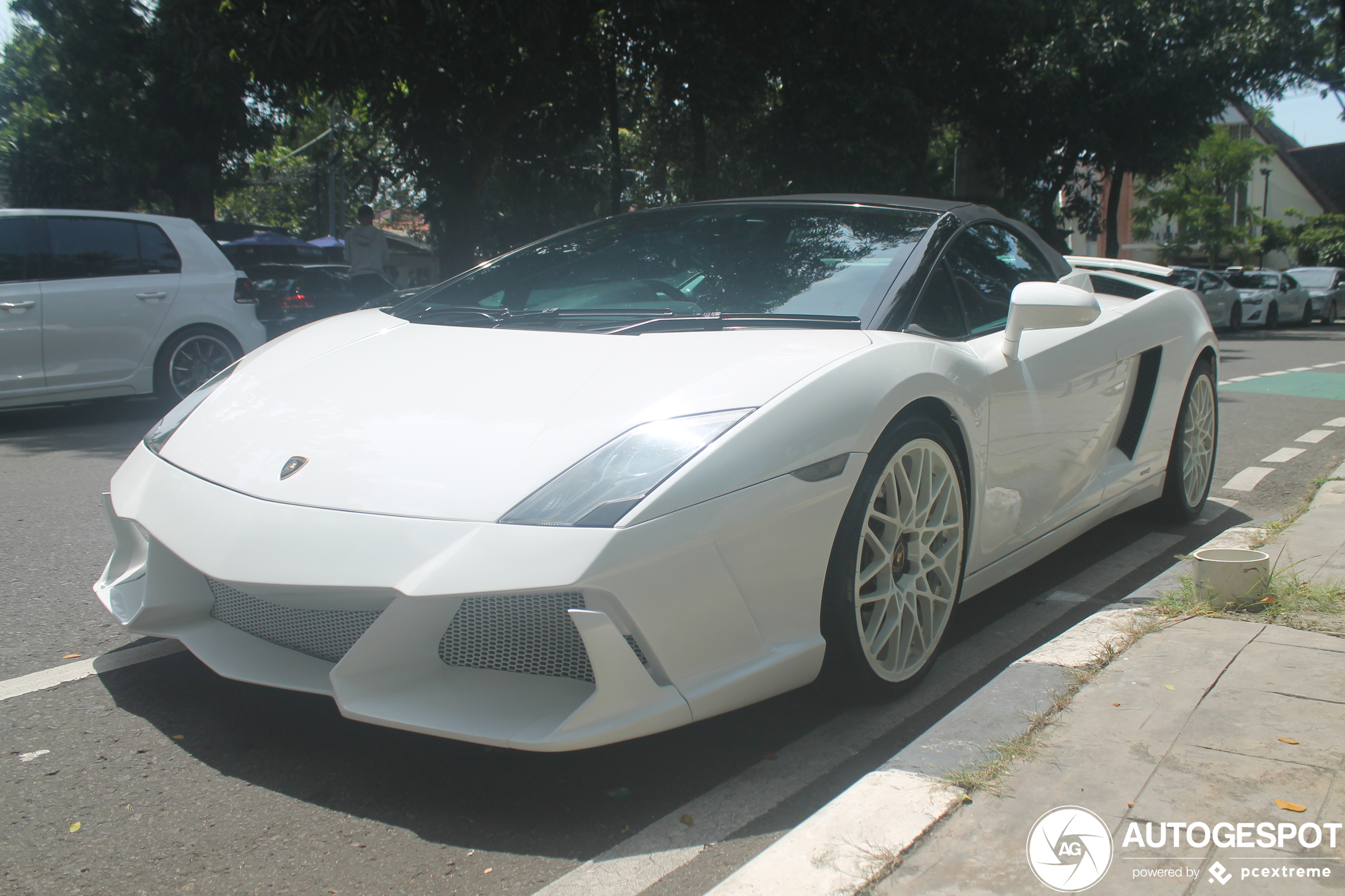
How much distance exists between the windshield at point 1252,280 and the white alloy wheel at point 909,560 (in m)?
27.4

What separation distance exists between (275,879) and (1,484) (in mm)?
4300

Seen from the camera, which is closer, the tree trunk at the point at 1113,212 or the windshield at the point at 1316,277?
the tree trunk at the point at 1113,212

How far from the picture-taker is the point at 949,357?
295cm

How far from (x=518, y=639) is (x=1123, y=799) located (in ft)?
3.82

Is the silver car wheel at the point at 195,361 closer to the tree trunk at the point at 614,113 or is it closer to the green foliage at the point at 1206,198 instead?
the tree trunk at the point at 614,113

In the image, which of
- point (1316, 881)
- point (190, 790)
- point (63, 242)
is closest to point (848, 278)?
point (1316, 881)

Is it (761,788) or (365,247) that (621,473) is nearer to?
(761,788)

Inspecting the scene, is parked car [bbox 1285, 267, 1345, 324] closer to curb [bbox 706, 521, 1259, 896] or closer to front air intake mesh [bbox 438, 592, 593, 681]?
curb [bbox 706, 521, 1259, 896]

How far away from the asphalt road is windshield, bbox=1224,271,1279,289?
89.7 feet

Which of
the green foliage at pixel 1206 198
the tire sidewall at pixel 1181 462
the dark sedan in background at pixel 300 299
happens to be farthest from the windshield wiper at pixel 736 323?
the green foliage at pixel 1206 198

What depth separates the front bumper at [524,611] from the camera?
2.07 m

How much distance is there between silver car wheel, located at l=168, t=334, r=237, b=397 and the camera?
8055 mm

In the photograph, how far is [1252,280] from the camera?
90.5ft

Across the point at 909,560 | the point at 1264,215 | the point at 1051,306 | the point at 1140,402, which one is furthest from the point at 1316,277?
the point at 909,560
